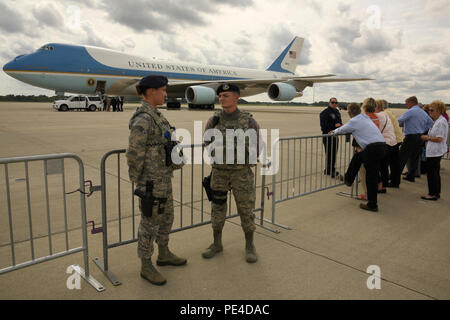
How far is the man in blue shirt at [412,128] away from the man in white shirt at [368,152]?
68.7 inches

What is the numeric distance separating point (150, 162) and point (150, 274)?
3.15ft

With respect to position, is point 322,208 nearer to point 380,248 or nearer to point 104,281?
point 380,248

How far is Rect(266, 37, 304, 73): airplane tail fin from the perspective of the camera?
3572 cm

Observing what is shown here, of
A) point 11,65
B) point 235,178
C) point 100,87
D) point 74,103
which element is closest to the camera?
point 235,178

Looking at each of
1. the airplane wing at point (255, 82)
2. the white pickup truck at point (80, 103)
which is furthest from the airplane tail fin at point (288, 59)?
the white pickup truck at point (80, 103)

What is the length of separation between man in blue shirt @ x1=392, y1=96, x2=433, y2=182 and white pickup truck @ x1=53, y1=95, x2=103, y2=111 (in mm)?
22839

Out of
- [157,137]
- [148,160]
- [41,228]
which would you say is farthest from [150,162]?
[41,228]

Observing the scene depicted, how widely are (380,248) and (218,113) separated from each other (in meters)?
2.28

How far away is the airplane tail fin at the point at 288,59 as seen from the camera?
35.7 m

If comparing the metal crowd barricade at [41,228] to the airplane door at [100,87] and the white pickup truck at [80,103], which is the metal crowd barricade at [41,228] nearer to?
the airplane door at [100,87]

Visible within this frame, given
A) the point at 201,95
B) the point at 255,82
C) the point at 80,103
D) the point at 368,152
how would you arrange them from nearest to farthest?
the point at 368,152, the point at 201,95, the point at 80,103, the point at 255,82

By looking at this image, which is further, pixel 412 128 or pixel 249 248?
pixel 412 128

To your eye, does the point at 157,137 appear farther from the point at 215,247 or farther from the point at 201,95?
the point at 201,95

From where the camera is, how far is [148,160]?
2604mm
